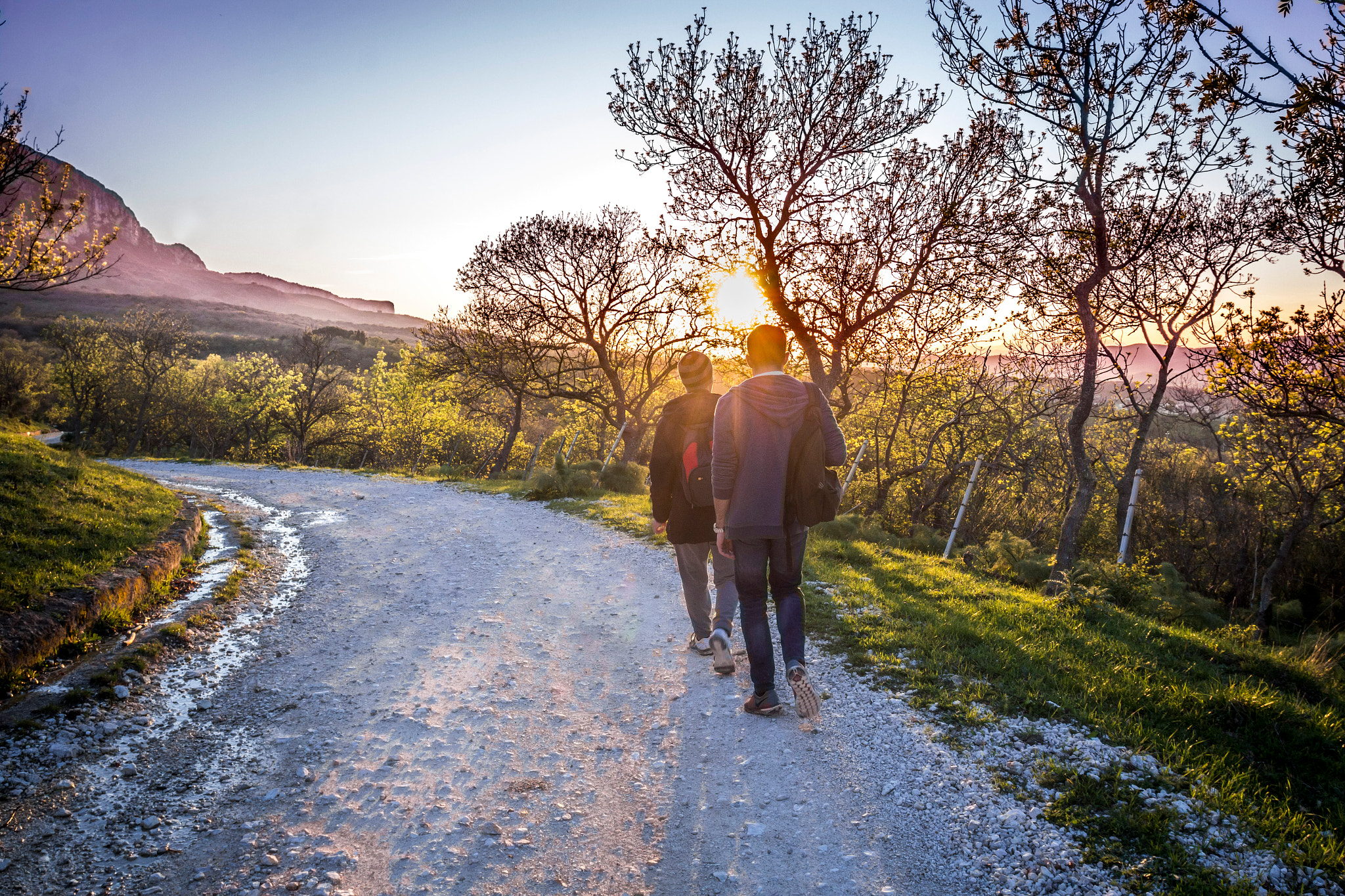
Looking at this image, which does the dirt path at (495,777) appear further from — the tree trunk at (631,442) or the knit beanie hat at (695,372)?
the tree trunk at (631,442)

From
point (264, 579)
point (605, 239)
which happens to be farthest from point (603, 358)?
point (264, 579)

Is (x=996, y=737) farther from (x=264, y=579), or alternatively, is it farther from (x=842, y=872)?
(x=264, y=579)

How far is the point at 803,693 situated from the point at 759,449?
1653mm

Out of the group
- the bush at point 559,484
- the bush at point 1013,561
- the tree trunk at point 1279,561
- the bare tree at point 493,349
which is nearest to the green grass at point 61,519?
the bush at point 559,484

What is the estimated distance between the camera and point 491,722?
14.2ft

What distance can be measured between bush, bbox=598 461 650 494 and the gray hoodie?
12.2 m

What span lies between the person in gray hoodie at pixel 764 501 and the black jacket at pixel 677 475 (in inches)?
26.1

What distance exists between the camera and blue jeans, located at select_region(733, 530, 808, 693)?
4246 mm

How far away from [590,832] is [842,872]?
1.22 m

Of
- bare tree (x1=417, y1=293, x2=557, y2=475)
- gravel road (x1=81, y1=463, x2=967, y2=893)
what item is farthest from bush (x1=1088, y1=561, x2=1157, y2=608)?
bare tree (x1=417, y1=293, x2=557, y2=475)

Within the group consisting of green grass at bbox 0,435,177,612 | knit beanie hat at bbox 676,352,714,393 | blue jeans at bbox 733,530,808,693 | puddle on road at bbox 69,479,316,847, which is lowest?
puddle on road at bbox 69,479,316,847

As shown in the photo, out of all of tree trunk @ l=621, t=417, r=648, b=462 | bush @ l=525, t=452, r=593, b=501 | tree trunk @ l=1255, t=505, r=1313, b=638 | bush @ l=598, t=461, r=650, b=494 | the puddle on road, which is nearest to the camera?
the puddle on road

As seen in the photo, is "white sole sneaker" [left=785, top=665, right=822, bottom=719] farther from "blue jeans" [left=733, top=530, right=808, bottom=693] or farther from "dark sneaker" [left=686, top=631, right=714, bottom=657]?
"dark sneaker" [left=686, top=631, right=714, bottom=657]

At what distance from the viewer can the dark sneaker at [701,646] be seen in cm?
551
